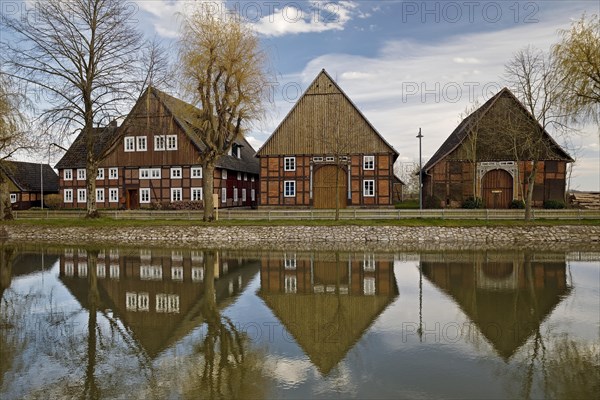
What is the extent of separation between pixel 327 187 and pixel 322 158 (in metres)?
2.30

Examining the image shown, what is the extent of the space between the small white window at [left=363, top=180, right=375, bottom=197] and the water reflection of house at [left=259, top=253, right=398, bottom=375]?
53.3 feet

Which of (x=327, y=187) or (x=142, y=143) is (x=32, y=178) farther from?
(x=327, y=187)

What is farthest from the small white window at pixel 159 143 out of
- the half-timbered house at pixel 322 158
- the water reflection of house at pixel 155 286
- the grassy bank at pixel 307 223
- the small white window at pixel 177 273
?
the small white window at pixel 177 273

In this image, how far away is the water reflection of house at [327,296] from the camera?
26.0 feet

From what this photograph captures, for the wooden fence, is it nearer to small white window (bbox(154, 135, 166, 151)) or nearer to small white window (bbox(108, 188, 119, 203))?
small white window (bbox(154, 135, 166, 151))

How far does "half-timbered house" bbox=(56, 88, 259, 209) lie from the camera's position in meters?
35.5

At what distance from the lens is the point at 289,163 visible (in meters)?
34.7

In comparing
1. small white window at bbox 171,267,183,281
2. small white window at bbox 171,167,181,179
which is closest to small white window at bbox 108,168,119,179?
small white window at bbox 171,167,181,179

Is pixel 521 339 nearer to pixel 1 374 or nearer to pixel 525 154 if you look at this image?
pixel 1 374

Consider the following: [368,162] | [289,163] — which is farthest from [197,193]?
[368,162]

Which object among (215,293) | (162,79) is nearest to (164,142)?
(162,79)

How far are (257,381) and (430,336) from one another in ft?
11.8

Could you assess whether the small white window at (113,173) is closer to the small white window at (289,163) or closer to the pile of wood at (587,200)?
the small white window at (289,163)

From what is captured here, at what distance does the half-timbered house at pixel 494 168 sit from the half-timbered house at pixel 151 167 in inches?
725
